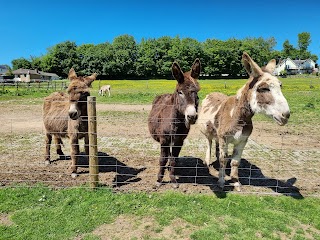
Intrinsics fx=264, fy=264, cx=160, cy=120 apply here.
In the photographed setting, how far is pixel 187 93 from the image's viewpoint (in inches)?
175

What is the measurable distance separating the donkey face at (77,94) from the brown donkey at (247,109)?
110 inches

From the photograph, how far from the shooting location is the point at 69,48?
89.8 m

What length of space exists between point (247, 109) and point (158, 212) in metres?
2.35

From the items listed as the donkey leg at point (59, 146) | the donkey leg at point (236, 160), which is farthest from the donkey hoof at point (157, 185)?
the donkey leg at point (59, 146)

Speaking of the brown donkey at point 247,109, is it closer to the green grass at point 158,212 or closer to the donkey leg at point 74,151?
the green grass at point 158,212

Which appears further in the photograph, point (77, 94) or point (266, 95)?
point (77, 94)

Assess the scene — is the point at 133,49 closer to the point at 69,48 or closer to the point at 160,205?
the point at 69,48

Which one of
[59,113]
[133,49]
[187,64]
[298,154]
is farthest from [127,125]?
[133,49]

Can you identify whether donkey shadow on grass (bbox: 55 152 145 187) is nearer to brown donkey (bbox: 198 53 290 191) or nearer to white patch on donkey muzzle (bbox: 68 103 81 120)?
white patch on donkey muzzle (bbox: 68 103 81 120)

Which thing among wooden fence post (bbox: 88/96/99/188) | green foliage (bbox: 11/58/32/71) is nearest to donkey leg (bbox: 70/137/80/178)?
wooden fence post (bbox: 88/96/99/188)

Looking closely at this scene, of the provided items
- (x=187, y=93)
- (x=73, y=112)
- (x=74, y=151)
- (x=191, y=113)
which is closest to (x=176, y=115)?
(x=187, y=93)

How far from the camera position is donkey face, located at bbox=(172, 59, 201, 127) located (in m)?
4.29

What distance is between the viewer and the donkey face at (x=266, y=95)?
13.6ft

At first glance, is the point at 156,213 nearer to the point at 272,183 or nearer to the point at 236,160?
the point at 236,160
